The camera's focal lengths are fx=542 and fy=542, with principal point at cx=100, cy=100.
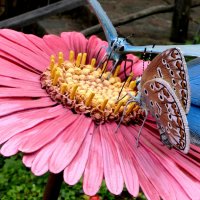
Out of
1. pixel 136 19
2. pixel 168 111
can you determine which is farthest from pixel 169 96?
pixel 136 19

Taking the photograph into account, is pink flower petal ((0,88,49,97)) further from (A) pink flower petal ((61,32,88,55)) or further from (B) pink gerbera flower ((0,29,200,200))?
(A) pink flower petal ((61,32,88,55))

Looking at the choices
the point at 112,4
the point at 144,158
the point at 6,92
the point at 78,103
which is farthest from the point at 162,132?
the point at 112,4

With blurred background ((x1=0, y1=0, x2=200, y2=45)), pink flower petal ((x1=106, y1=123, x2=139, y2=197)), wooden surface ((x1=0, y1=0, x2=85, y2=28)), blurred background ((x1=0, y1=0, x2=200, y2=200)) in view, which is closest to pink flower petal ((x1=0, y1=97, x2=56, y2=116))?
pink flower petal ((x1=106, y1=123, x2=139, y2=197))

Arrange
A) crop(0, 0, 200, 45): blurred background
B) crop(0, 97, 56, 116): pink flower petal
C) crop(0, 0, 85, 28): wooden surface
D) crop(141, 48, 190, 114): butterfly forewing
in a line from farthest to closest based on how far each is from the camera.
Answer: crop(0, 0, 200, 45): blurred background
crop(0, 0, 85, 28): wooden surface
crop(0, 97, 56, 116): pink flower petal
crop(141, 48, 190, 114): butterfly forewing

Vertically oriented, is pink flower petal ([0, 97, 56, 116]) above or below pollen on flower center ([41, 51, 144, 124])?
below

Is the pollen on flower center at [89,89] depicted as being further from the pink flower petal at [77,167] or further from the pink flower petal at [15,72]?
the pink flower petal at [77,167]
